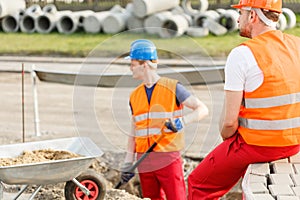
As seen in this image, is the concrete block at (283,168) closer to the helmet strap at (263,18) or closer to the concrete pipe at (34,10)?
the helmet strap at (263,18)

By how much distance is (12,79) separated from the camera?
765 inches

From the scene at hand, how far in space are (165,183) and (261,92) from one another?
177 centimetres

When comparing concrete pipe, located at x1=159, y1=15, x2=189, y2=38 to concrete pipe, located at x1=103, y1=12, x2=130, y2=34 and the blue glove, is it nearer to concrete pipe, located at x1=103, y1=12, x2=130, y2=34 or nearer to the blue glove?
concrete pipe, located at x1=103, y1=12, x2=130, y2=34

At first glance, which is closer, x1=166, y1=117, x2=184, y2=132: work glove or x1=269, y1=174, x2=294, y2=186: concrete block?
x1=269, y1=174, x2=294, y2=186: concrete block

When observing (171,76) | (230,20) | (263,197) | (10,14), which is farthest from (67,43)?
(263,197)

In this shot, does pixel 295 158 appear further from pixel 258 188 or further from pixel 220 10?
pixel 220 10

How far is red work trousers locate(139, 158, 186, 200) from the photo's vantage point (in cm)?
641

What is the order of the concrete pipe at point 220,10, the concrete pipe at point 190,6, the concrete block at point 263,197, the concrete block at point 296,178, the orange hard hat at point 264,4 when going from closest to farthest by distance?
the concrete block at point 263,197
the concrete block at point 296,178
the orange hard hat at point 264,4
the concrete pipe at point 220,10
the concrete pipe at point 190,6

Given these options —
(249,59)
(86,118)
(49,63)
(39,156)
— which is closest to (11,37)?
(49,63)

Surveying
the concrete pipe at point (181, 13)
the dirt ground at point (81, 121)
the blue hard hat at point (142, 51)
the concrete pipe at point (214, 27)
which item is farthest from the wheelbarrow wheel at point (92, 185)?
the concrete pipe at point (181, 13)

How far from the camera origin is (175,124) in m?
6.27

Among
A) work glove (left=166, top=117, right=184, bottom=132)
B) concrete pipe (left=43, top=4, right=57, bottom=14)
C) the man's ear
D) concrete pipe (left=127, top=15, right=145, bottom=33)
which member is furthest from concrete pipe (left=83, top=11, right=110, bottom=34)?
the man's ear

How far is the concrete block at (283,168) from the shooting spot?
199 inches

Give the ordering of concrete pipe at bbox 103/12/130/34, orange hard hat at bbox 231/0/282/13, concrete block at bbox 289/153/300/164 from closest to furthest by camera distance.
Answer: orange hard hat at bbox 231/0/282/13 < concrete block at bbox 289/153/300/164 < concrete pipe at bbox 103/12/130/34
